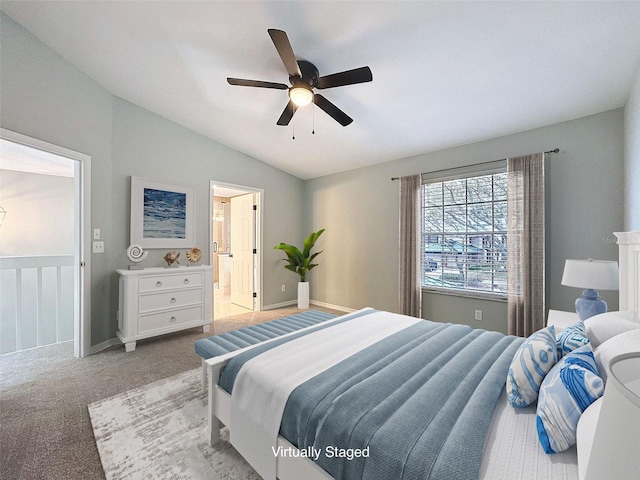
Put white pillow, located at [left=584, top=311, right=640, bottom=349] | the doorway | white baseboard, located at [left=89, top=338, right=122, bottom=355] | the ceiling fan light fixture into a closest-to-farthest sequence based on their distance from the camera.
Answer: white pillow, located at [left=584, top=311, right=640, bottom=349] → the ceiling fan light fixture → white baseboard, located at [left=89, top=338, right=122, bottom=355] → the doorway

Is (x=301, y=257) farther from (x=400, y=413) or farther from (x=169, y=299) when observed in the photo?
(x=400, y=413)

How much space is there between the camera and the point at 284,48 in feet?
5.91

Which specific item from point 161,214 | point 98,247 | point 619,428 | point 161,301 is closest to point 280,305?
point 161,301

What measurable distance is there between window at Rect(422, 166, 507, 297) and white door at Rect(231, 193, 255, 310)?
9.30 feet

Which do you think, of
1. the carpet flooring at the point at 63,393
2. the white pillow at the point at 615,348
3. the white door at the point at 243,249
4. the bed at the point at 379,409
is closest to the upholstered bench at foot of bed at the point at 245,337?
the bed at the point at 379,409

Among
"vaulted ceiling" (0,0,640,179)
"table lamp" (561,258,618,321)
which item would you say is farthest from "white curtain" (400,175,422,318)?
"table lamp" (561,258,618,321)

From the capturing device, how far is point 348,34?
2033 mm

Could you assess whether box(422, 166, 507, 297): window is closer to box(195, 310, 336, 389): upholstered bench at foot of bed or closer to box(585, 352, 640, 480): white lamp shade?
box(195, 310, 336, 389): upholstered bench at foot of bed

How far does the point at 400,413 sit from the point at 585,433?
531mm

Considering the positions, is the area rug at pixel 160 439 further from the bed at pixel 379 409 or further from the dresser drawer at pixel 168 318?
the dresser drawer at pixel 168 318

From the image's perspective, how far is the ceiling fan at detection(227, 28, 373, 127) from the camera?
1.90 meters

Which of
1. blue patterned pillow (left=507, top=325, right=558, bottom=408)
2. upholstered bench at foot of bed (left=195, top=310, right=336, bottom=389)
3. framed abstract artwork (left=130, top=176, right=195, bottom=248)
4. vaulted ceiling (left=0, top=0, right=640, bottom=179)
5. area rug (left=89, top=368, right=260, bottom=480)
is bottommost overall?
area rug (left=89, top=368, right=260, bottom=480)

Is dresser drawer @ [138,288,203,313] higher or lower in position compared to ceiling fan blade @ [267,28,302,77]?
lower

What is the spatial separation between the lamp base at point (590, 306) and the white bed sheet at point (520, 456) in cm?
146
